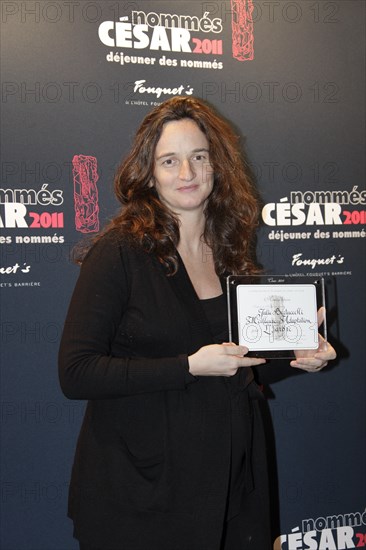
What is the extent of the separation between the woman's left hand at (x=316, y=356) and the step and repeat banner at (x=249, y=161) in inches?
41.7

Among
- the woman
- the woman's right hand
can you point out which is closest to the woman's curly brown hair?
the woman

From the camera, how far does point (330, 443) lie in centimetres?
276

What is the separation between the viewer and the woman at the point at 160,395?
1425mm

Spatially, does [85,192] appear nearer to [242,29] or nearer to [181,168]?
[181,168]

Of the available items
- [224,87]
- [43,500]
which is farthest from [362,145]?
[43,500]

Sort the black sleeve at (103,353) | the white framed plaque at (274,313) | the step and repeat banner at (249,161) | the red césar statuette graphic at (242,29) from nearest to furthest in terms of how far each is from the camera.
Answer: the black sleeve at (103,353) < the white framed plaque at (274,313) < the step and repeat banner at (249,161) < the red césar statuette graphic at (242,29)

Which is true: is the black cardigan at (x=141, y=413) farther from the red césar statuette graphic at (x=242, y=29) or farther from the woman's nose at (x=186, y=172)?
the red césar statuette graphic at (x=242, y=29)

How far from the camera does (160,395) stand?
1.47 m

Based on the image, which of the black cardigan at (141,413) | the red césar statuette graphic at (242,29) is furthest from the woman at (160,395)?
the red césar statuette graphic at (242,29)

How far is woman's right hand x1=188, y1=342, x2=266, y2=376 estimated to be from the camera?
1.41 m

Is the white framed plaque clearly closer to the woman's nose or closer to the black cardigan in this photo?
the black cardigan

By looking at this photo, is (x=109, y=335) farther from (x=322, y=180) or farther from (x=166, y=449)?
(x=322, y=180)

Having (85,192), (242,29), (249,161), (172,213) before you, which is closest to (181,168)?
(172,213)

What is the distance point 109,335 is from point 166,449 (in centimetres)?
31
